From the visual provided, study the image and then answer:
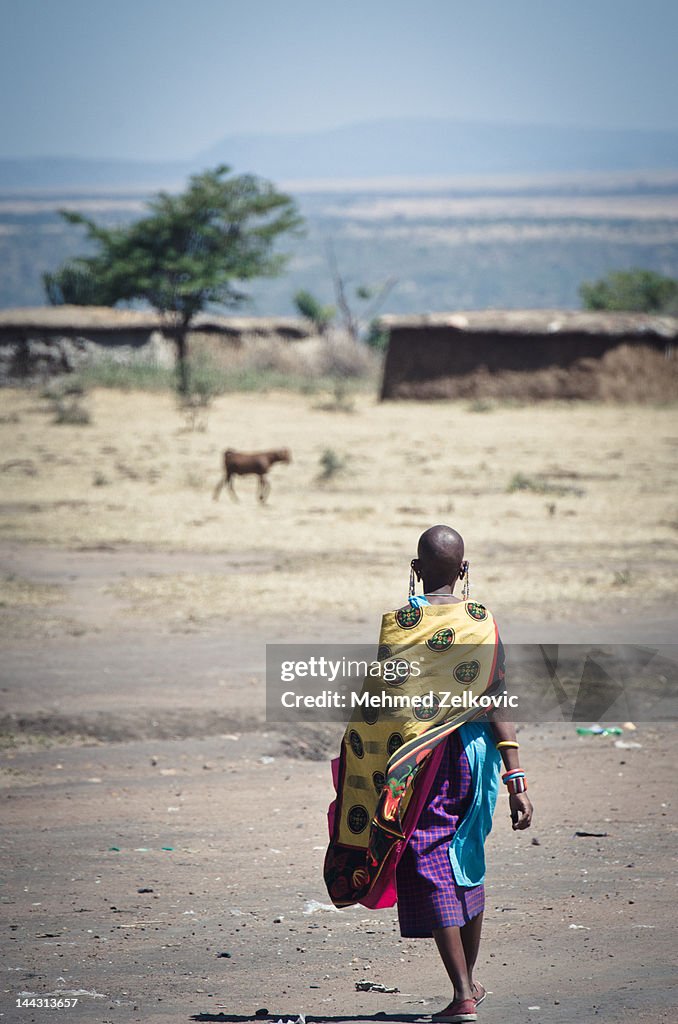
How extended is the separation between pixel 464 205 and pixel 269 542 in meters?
190

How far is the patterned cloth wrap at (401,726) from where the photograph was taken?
3.25m

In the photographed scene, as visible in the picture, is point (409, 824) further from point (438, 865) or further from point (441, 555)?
point (441, 555)

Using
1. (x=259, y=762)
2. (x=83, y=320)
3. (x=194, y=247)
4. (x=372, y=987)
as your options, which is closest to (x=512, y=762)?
(x=372, y=987)

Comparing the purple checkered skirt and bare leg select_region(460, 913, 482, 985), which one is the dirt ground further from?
the purple checkered skirt

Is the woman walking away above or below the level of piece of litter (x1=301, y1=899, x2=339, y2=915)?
above

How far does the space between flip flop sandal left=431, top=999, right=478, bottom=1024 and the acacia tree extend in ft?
87.1

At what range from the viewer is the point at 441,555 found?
11.0 feet

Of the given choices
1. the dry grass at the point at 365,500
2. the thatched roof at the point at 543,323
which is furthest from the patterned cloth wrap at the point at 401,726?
the thatched roof at the point at 543,323

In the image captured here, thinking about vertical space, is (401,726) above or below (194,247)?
above

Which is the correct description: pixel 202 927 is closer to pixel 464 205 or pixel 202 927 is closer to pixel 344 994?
pixel 344 994

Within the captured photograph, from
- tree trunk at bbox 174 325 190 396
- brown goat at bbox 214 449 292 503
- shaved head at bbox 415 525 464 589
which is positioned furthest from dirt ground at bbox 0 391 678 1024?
tree trunk at bbox 174 325 190 396

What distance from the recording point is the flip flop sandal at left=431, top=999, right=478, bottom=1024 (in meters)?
3.30

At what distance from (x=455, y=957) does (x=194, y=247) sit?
96.2 feet

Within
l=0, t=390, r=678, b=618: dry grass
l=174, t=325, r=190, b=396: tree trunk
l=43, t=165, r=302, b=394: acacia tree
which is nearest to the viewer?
l=0, t=390, r=678, b=618: dry grass
